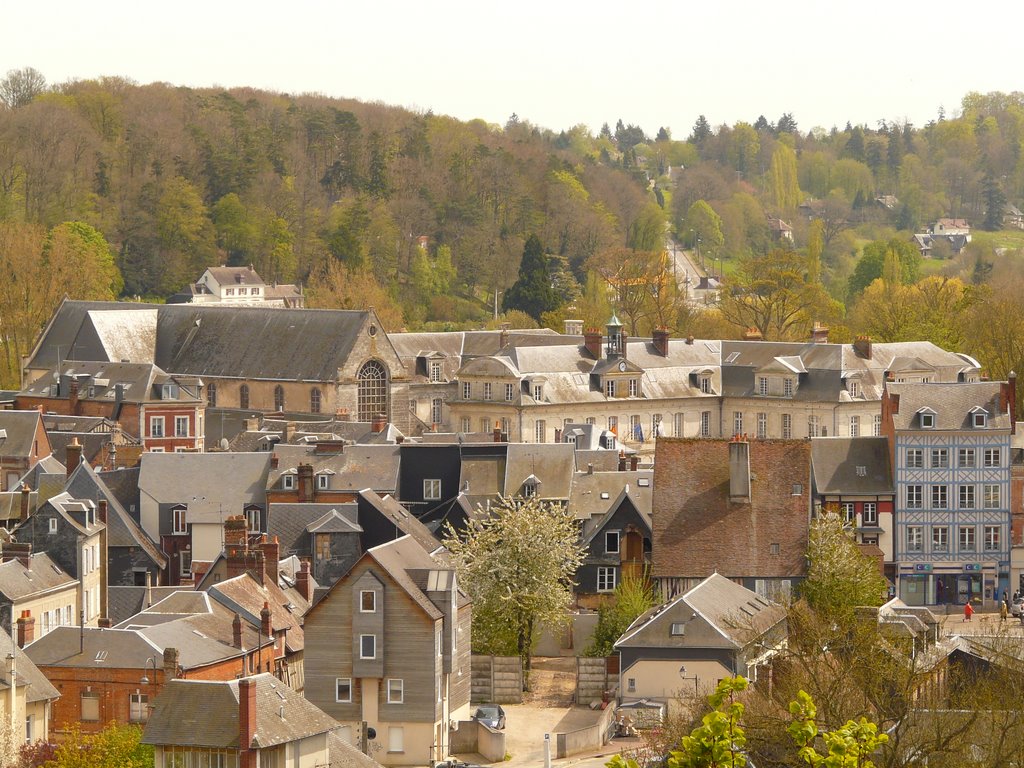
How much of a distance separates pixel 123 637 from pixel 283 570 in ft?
27.5

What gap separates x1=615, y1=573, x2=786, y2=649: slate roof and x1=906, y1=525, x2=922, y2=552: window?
10.8m

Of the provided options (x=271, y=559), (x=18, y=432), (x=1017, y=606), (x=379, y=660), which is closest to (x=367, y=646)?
(x=379, y=660)

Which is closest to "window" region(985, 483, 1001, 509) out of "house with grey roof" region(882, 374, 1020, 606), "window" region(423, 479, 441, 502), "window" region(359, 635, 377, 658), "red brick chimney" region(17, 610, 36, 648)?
"house with grey roof" region(882, 374, 1020, 606)

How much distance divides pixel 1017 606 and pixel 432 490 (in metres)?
15.4

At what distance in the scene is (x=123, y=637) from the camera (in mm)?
45875

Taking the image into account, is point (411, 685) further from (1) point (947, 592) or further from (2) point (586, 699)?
(1) point (947, 592)

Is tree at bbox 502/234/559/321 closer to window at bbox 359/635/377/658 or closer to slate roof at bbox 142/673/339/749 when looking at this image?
window at bbox 359/635/377/658

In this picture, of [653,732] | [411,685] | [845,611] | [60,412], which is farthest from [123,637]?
[60,412]

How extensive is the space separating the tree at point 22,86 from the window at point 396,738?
4263 inches

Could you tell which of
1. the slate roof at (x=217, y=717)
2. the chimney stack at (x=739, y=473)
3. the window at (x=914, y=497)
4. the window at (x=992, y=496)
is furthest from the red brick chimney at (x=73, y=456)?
the slate roof at (x=217, y=717)

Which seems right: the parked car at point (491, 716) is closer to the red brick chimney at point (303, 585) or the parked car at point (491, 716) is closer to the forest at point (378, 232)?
the red brick chimney at point (303, 585)

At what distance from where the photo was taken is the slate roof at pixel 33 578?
165 feet

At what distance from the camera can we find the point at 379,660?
4725 centimetres

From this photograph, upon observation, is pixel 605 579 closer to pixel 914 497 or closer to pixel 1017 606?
pixel 914 497
